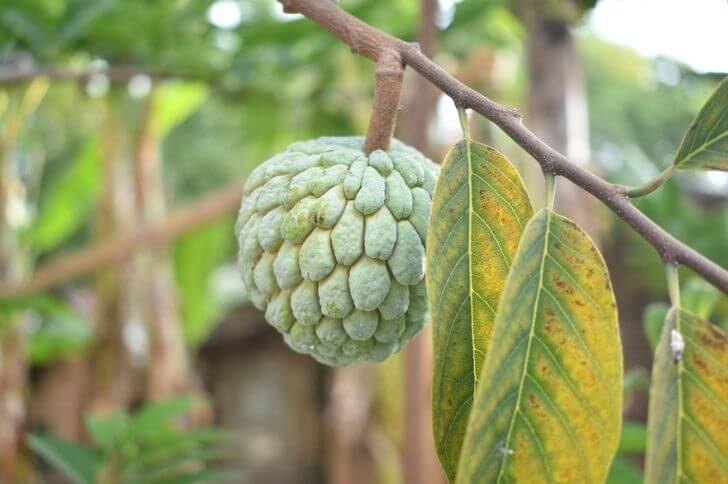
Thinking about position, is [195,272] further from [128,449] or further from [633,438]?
[633,438]

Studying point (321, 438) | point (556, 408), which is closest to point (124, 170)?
point (556, 408)

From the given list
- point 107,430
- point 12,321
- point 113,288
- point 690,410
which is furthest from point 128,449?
point 113,288

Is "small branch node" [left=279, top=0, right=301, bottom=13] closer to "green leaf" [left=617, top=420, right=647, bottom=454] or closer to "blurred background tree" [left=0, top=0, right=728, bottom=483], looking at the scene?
"blurred background tree" [left=0, top=0, right=728, bottom=483]

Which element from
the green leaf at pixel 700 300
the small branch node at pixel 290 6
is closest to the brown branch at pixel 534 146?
the small branch node at pixel 290 6

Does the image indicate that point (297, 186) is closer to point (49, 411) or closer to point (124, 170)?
point (124, 170)

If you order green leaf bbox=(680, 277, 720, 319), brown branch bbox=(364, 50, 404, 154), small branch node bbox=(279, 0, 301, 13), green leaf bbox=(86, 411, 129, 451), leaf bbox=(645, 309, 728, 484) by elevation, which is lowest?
green leaf bbox=(86, 411, 129, 451)

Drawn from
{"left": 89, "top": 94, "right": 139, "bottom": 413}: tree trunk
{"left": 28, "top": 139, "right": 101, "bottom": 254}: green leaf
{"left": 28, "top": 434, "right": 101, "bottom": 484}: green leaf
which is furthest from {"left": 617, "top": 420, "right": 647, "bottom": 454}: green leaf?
{"left": 28, "top": 139, "right": 101, "bottom": 254}: green leaf
